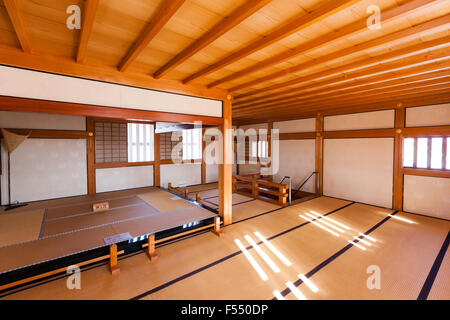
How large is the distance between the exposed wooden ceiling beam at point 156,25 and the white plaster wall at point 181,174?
565cm

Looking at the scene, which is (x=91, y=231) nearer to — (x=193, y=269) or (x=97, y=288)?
Answer: (x=97, y=288)

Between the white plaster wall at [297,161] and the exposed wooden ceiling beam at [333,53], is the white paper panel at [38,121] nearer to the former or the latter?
the exposed wooden ceiling beam at [333,53]

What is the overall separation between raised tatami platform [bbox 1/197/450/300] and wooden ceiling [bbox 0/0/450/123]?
2593mm

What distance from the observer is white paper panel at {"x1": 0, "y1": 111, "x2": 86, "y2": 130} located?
16.5ft

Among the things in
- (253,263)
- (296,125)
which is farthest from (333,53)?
(296,125)

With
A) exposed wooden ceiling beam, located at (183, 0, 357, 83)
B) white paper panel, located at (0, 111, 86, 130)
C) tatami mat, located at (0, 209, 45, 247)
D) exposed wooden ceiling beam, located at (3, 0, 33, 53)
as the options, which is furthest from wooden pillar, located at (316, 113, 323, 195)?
white paper panel, located at (0, 111, 86, 130)

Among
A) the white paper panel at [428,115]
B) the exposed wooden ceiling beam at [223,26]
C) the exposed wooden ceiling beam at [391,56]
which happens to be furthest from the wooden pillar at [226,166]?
the white paper panel at [428,115]

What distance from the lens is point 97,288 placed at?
228 centimetres

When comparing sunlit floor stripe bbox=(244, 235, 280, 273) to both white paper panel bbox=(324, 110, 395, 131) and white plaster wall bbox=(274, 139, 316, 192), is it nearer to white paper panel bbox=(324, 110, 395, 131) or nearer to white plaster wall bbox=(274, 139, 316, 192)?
white plaster wall bbox=(274, 139, 316, 192)

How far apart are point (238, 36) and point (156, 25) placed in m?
0.77

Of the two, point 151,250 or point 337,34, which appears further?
point 151,250

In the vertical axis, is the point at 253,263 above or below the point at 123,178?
below

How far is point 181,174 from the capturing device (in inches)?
314

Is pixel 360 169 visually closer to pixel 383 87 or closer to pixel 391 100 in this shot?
pixel 391 100
